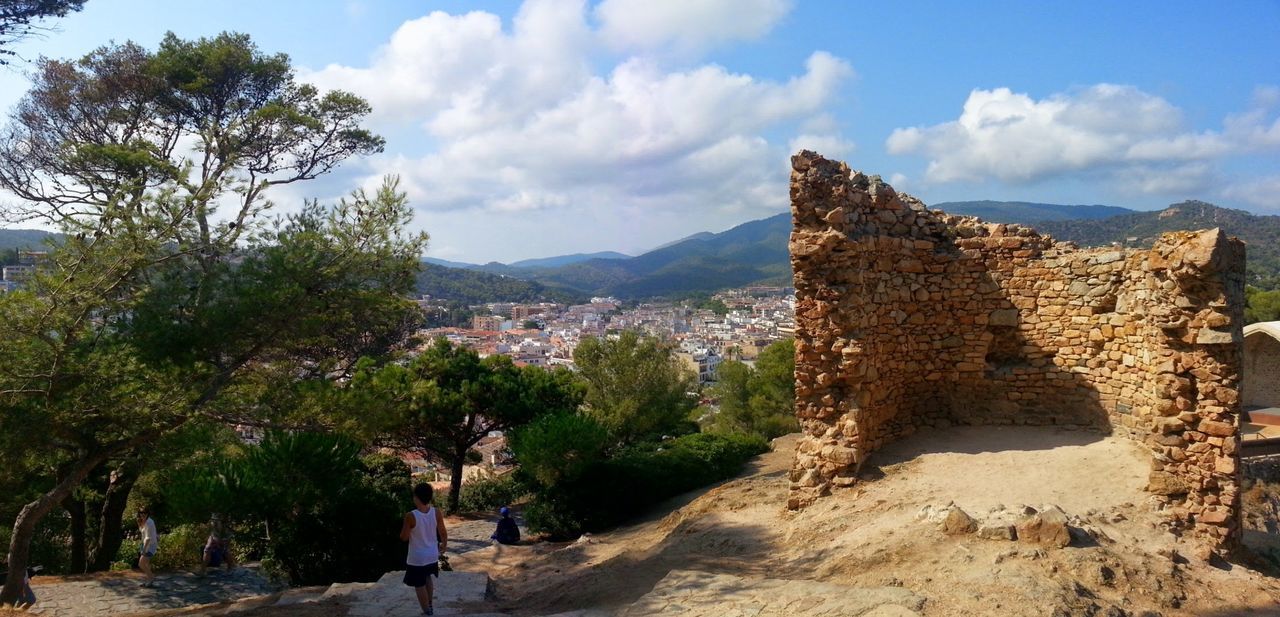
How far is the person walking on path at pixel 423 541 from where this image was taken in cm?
645

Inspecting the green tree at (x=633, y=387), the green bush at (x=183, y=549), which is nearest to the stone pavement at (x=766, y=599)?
the green bush at (x=183, y=549)

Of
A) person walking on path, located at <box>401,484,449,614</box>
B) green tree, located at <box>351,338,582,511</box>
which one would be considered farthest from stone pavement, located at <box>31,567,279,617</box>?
person walking on path, located at <box>401,484,449,614</box>

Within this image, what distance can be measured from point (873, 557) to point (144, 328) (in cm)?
833

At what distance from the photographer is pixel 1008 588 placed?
5.49m

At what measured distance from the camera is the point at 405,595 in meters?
7.32

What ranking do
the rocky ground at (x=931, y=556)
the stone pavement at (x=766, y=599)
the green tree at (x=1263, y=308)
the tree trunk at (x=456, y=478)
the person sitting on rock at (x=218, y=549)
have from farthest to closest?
the green tree at (x=1263, y=308)
the tree trunk at (x=456, y=478)
the person sitting on rock at (x=218, y=549)
the rocky ground at (x=931, y=556)
the stone pavement at (x=766, y=599)

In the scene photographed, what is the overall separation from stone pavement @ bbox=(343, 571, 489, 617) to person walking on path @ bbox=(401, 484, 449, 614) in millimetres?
319

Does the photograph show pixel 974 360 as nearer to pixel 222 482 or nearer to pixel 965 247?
pixel 965 247

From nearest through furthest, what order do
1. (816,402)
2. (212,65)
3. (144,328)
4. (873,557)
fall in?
(873,557)
(144,328)
(816,402)
(212,65)

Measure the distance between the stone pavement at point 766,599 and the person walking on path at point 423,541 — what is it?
1.77 m

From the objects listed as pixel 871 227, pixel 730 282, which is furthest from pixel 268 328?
pixel 730 282

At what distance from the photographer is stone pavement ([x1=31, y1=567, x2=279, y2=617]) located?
9.45 m

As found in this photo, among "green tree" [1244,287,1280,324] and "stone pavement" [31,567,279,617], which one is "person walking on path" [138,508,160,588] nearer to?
"stone pavement" [31,567,279,617]

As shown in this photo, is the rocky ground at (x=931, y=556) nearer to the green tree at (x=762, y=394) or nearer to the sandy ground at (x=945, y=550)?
the sandy ground at (x=945, y=550)
